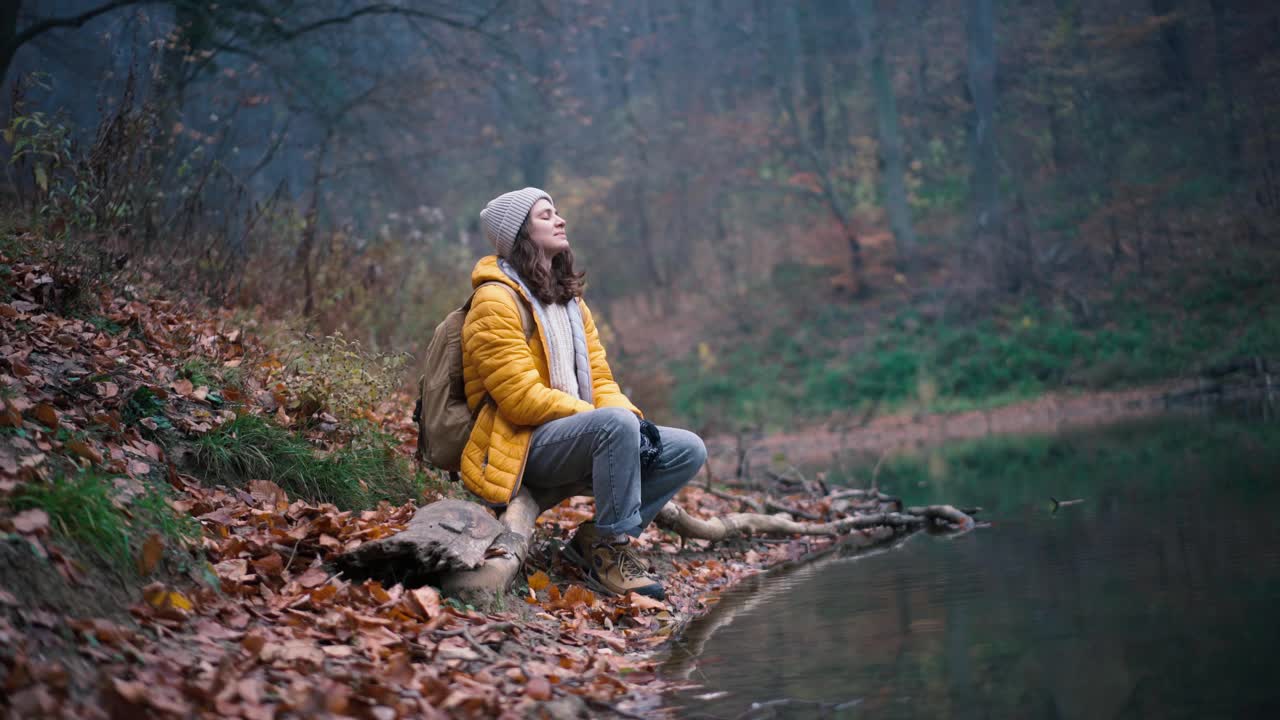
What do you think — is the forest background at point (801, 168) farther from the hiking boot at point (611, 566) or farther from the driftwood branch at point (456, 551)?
the driftwood branch at point (456, 551)

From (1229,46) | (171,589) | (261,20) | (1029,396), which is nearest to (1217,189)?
(1229,46)

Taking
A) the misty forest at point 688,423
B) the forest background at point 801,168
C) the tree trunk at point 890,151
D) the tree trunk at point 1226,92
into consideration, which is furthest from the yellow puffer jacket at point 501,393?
the tree trunk at point 1226,92

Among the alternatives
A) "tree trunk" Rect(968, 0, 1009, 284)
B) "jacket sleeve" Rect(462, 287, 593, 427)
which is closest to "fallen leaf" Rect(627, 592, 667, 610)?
"jacket sleeve" Rect(462, 287, 593, 427)

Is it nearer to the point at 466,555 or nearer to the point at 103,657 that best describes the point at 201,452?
the point at 466,555

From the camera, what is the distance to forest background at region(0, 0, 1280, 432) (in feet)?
45.7

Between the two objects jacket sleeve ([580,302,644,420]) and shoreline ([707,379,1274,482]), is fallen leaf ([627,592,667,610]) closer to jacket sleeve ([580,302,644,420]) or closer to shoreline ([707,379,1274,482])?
jacket sleeve ([580,302,644,420])

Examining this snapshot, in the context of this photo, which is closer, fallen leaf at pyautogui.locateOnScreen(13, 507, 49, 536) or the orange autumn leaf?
fallen leaf at pyautogui.locateOnScreen(13, 507, 49, 536)

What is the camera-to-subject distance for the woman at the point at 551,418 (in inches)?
171

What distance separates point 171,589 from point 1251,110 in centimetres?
2295

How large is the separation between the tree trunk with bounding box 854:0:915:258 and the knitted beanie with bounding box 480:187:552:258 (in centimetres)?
1915

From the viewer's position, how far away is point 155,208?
7.21 metres

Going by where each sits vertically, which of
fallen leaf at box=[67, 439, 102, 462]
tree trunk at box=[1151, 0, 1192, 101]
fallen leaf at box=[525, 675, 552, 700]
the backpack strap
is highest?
tree trunk at box=[1151, 0, 1192, 101]

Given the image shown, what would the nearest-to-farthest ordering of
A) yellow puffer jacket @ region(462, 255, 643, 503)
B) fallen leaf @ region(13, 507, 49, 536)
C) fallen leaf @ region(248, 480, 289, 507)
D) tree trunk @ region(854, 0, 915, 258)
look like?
fallen leaf @ region(13, 507, 49, 536), fallen leaf @ region(248, 480, 289, 507), yellow puffer jacket @ region(462, 255, 643, 503), tree trunk @ region(854, 0, 915, 258)

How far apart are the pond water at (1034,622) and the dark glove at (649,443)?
0.75 m
